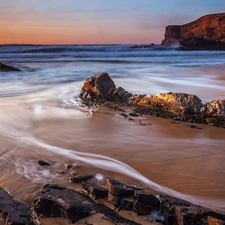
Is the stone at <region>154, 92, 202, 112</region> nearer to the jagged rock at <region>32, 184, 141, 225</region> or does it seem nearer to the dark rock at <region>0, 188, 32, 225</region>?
the jagged rock at <region>32, 184, 141, 225</region>

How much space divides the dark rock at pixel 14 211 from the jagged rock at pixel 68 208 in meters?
0.06

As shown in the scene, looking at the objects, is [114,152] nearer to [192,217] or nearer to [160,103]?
[192,217]

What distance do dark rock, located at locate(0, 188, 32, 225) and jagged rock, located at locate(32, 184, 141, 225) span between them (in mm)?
60

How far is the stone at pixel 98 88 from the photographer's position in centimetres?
646

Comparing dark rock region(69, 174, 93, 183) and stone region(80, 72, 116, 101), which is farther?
stone region(80, 72, 116, 101)

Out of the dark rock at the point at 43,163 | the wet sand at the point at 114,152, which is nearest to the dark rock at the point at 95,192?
the wet sand at the point at 114,152

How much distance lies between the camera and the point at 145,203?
2.18 metres

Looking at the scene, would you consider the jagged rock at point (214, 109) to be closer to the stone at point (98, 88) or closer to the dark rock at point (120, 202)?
the stone at point (98, 88)

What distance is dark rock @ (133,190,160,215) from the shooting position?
216 centimetres

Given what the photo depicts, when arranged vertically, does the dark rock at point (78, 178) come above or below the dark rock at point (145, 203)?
below

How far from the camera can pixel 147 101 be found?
224 inches

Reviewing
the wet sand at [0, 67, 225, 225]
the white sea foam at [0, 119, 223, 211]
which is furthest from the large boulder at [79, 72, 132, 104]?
the white sea foam at [0, 119, 223, 211]

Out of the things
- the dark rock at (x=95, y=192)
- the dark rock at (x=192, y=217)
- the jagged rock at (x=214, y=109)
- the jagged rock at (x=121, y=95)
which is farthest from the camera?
the jagged rock at (x=121, y=95)

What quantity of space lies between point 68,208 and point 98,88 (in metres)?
4.58
